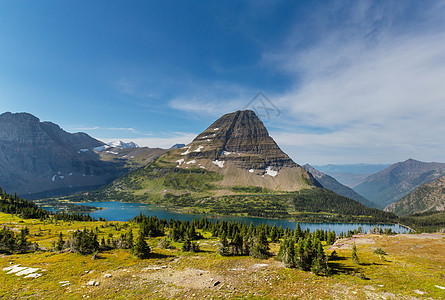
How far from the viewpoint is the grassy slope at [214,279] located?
106ft

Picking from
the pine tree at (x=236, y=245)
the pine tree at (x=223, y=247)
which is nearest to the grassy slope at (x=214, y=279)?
the pine tree at (x=223, y=247)

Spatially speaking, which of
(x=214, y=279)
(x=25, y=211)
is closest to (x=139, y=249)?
(x=214, y=279)

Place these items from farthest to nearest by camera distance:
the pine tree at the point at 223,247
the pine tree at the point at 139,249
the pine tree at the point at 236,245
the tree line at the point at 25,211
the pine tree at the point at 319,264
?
the tree line at the point at 25,211 → the pine tree at the point at 236,245 → the pine tree at the point at 223,247 → the pine tree at the point at 139,249 → the pine tree at the point at 319,264

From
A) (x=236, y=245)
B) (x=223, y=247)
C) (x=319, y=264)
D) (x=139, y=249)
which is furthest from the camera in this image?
(x=236, y=245)

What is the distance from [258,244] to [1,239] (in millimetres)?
79321

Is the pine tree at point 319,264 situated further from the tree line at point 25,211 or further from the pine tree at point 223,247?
the tree line at point 25,211

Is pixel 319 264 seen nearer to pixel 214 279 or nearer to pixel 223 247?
pixel 214 279

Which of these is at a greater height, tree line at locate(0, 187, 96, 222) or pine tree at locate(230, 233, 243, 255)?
pine tree at locate(230, 233, 243, 255)

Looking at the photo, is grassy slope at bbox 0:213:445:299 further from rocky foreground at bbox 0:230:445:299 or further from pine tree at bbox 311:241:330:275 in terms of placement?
pine tree at bbox 311:241:330:275

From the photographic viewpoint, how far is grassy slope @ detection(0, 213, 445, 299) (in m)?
32.2

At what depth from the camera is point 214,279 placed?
3847cm

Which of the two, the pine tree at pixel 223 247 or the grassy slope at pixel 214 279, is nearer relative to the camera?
the grassy slope at pixel 214 279

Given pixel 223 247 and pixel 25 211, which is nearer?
pixel 223 247

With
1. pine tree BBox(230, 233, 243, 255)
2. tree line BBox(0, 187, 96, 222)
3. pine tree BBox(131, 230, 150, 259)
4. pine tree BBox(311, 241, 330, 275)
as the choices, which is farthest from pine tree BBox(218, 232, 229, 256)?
tree line BBox(0, 187, 96, 222)
